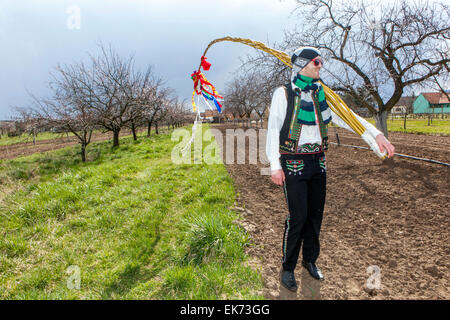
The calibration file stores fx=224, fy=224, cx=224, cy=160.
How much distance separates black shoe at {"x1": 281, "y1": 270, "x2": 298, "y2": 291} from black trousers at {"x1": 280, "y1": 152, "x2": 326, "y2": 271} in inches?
2.2

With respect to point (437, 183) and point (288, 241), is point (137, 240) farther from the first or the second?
point (437, 183)

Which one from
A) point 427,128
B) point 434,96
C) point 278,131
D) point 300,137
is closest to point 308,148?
point 300,137

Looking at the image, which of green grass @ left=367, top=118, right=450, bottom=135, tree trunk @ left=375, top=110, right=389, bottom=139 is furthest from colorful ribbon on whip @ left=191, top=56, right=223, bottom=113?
green grass @ left=367, top=118, right=450, bottom=135

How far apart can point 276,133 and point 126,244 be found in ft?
8.93

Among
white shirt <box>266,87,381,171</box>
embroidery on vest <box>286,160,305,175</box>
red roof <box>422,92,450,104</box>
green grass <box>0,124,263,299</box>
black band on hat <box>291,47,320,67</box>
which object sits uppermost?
red roof <box>422,92,450,104</box>

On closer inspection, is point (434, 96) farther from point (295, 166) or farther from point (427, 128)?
point (295, 166)

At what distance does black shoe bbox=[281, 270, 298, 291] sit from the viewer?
7.29 feet

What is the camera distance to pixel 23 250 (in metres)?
3.19

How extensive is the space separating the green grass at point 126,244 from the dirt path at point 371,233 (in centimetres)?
42

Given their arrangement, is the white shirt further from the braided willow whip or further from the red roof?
the red roof

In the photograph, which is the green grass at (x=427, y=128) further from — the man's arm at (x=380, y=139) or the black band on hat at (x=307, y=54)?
the black band on hat at (x=307, y=54)

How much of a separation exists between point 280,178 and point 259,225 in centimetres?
187

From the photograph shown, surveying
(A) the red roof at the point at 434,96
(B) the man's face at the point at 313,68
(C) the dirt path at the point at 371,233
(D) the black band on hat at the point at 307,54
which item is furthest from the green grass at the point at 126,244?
(A) the red roof at the point at 434,96
